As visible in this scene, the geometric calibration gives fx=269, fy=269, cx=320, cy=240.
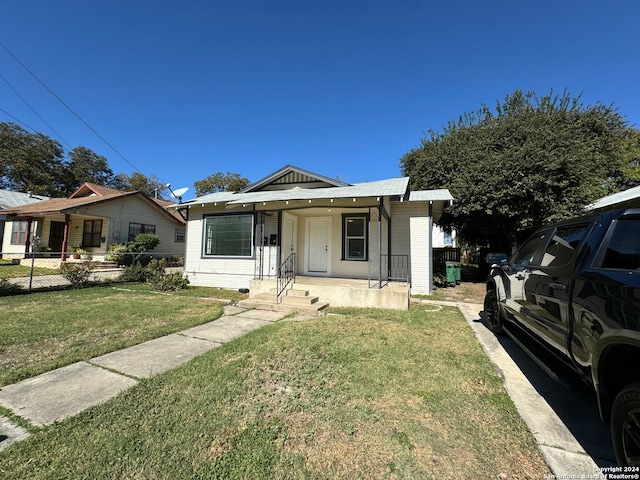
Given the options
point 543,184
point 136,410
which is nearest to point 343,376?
point 136,410

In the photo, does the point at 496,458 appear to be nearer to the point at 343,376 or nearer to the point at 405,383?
the point at 405,383

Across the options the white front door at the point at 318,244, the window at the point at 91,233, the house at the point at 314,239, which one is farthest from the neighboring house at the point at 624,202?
the window at the point at 91,233

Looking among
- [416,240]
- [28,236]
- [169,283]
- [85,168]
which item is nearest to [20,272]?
[28,236]

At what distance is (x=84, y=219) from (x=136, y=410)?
21.4m

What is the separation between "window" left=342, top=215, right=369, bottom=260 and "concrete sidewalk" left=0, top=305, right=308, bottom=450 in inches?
215

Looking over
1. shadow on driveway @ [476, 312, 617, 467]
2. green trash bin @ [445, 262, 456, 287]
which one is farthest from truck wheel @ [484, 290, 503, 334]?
green trash bin @ [445, 262, 456, 287]

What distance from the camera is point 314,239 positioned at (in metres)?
10.2

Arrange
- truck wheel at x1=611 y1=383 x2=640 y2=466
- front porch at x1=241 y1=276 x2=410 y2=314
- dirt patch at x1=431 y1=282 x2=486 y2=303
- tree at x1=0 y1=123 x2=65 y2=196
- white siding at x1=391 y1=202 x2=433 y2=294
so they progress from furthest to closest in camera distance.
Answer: tree at x1=0 y1=123 x2=65 y2=196, white siding at x1=391 y1=202 x2=433 y2=294, dirt patch at x1=431 y1=282 x2=486 y2=303, front porch at x1=241 y1=276 x2=410 y2=314, truck wheel at x1=611 y1=383 x2=640 y2=466

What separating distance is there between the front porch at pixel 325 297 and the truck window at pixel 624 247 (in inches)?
197

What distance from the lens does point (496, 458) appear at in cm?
206

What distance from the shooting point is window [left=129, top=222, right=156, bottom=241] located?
18.8 metres

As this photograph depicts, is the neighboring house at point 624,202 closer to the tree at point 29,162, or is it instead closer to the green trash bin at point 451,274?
the green trash bin at point 451,274

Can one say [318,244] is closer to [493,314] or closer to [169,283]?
[169,283]

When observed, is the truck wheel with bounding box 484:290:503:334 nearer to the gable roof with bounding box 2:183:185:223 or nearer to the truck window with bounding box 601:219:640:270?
the truck window with bounding box 601:219:640:270
